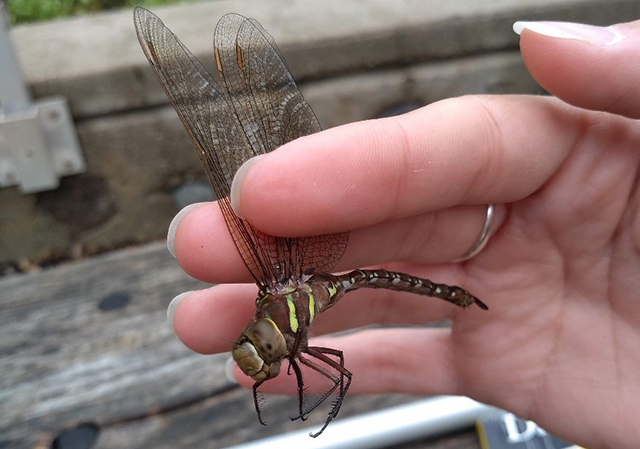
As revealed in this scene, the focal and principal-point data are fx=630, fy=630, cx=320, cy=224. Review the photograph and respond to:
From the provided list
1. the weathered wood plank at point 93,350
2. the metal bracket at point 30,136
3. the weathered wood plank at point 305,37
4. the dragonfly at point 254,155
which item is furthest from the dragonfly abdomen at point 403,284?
the metal bracket at point 30,136

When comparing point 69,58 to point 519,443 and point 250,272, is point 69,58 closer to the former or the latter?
point 250,272

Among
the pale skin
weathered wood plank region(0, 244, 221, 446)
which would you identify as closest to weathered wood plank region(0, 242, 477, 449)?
weathered wood plank region(0, 244, 221, 446)

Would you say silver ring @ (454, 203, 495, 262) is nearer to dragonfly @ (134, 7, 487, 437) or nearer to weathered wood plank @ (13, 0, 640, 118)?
dragonfly @ (134, 7, 487, 437)

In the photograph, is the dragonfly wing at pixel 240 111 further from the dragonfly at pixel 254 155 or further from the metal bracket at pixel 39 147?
the metal bracket at pixel 39 147

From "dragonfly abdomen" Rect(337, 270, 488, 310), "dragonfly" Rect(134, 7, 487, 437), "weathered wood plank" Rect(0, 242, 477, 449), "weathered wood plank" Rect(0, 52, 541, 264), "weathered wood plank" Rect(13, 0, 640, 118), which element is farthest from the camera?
"weathered wood plank" Rect(0, 52, 541, 264)

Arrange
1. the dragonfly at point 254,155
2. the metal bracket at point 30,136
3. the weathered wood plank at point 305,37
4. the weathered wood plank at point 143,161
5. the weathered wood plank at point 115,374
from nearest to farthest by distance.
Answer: the dragonfly at point 254,155, the weathered wood plank at point 115,374, the metal bracket at point 30,136, the weathered wood plank at point 305,37, the weathered wood plank at point 143,161

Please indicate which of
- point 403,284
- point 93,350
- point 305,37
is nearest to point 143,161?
point 305,37

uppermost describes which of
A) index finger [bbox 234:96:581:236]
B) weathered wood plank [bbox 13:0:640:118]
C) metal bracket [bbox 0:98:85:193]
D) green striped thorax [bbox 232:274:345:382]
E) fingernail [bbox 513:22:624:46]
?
fingernail [bbox 513:22:624:46]
